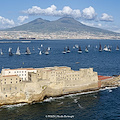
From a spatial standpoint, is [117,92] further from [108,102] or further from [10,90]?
[10,90]

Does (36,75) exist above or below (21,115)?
above

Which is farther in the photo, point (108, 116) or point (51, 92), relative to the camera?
point (51, 92)

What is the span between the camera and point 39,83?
242ft

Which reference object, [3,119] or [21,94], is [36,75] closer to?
[21,94]

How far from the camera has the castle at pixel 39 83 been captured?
68.9 m

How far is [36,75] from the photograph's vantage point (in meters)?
73.9

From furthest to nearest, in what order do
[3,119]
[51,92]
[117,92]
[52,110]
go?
[117,92] < [51,92] < [52,110] < [3,119]

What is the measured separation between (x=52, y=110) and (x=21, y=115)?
851cm

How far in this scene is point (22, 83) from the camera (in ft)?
232

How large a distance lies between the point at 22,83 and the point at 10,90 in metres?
3.91

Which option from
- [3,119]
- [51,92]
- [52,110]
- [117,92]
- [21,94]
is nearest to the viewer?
[3,119]

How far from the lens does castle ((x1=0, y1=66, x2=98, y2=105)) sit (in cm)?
6894

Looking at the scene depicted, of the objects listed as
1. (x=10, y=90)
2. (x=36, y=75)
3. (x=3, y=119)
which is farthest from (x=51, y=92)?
(x=3, y=119)

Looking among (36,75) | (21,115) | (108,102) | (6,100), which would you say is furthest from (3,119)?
(108,102)
